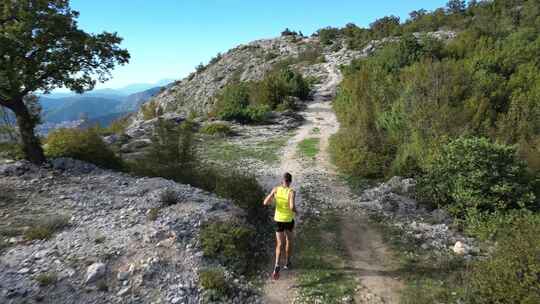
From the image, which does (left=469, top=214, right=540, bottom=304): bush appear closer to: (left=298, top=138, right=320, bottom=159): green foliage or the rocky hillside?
(left=298, top=138, right=320, bottom=159): green foliage

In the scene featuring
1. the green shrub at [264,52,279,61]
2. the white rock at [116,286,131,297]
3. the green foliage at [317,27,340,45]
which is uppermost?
the green foliage at [317,27,340,45]

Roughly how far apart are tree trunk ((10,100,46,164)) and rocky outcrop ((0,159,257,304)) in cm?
64

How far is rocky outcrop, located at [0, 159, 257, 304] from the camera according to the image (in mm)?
6320

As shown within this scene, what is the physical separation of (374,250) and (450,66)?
12.2m

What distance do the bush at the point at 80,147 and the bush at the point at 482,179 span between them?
12783 mm

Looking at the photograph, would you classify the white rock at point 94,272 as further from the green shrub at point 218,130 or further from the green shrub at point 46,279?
the green shrub at point 218,130

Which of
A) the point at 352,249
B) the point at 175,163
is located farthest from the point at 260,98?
the point at 352,249

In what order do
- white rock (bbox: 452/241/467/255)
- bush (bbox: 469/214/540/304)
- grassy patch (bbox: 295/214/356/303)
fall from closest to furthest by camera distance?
bush (bbox: 469/214/540/304)
grassy patch (bbox: 295/214/356/303)
white rock (bbox: 452/241/467/255)

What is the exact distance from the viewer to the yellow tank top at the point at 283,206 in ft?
24.7

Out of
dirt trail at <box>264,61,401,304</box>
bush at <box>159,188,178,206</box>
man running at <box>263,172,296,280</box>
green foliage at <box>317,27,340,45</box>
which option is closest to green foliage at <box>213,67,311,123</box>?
dirt trail at <box>264,61,401,304</box>

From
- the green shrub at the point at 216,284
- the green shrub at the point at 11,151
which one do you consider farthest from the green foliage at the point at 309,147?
the green shrub at the point at 11,151

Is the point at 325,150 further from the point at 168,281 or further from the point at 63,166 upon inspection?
the point at 168,281

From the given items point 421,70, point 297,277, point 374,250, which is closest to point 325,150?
point 421,70

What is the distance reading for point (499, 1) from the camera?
57.1 m
